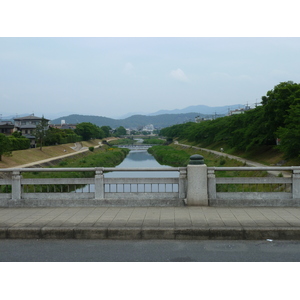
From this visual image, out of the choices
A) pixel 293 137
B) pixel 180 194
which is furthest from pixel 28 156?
pixel 180 194

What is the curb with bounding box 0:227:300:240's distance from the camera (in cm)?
682

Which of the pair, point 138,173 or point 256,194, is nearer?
point 256,194

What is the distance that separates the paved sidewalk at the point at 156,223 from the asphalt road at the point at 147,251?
0.56ft

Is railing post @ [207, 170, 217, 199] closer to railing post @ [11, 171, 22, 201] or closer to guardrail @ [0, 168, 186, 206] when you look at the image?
guardrail @ [0, 168, 186, 206]

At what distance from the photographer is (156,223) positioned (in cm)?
732

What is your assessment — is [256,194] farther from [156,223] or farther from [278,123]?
[278,123]

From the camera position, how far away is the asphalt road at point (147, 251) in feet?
19.3

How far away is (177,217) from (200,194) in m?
1.22

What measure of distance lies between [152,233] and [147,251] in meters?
0.69

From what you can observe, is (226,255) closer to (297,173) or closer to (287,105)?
(297,173)

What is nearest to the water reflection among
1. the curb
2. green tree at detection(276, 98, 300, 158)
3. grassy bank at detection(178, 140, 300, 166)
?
green tree at detection(276, 98, 300, 158)

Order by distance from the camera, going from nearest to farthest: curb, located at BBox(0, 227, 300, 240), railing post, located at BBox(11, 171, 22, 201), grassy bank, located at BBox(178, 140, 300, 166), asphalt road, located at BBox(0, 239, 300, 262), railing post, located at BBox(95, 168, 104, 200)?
1. asphalt road, located at BBox(0, 239, 300, 262)
2. curb, located at BBox(0, 227, 300, 240)
3. railing post, located at BBox(95, 168, 104, 200)
4. railing post, located at BBox(11, 171, 22, 201)
5. grassy bank, located at BBox(178, 140, 300, 166)

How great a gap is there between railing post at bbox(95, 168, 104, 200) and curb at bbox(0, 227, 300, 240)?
6.33ft

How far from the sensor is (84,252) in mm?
6227
